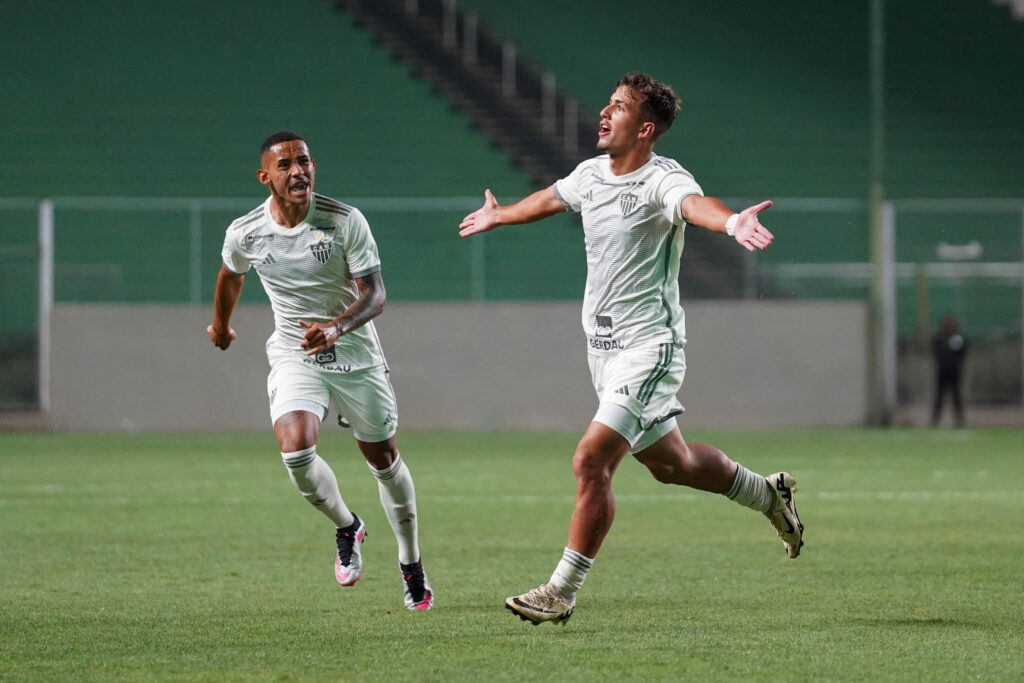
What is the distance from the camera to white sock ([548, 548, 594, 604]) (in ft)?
20.2

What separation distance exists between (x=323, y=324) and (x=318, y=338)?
0.74 feet

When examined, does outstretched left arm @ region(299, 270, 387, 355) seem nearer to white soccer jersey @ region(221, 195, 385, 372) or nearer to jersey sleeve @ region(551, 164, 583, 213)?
white soccer jersey @ region(221, 195, 385, 372)

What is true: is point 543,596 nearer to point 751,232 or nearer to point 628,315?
point 628,315

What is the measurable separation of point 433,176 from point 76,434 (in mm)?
7433

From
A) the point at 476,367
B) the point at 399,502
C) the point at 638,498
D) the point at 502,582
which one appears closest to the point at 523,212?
the point at 399,502

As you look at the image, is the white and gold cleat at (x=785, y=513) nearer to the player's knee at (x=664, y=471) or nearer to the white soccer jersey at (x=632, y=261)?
the player's knee at (x=664, y=471)

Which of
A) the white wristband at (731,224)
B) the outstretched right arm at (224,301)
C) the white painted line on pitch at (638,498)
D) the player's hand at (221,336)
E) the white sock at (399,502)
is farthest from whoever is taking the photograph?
the white painted line on pitch at (638,498)

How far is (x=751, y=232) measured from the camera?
562 cm

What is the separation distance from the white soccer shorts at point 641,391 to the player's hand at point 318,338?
1249 millimetres

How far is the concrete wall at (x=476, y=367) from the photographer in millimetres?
22156

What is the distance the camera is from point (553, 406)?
22359 millimetres

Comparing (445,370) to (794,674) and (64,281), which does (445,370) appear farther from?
(794,674)

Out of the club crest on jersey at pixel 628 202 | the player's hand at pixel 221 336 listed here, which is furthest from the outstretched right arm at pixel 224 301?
the club crest on jersey at pixel 628 202

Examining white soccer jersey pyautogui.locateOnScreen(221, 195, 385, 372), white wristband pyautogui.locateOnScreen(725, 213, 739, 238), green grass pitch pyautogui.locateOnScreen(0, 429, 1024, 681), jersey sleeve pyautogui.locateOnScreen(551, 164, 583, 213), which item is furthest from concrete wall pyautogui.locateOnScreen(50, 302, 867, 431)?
white wristband pyautogui.locateOnScreen(725, 213, 739, 238)
